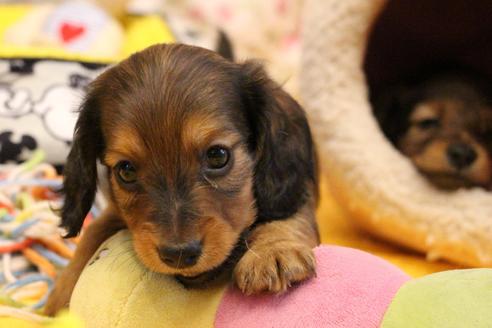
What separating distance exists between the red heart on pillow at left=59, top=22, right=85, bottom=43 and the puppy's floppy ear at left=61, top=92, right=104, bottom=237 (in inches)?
59.9

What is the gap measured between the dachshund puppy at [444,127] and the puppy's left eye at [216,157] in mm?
1064

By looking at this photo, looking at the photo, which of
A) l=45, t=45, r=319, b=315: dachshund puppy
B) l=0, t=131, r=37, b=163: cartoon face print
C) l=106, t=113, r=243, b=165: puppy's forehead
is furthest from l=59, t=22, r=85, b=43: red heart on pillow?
l=106, t=113, r=243, b=165: puppy's forehead

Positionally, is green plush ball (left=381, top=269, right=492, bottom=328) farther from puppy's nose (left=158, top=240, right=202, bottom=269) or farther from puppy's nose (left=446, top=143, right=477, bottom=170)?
puppy's nose (left=446, top=143, right=477, bottom=170)

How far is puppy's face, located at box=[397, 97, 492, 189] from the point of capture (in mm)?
2184

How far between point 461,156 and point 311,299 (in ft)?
4.26

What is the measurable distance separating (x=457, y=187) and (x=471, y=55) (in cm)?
87

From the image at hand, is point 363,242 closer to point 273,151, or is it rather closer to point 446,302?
point 273,151

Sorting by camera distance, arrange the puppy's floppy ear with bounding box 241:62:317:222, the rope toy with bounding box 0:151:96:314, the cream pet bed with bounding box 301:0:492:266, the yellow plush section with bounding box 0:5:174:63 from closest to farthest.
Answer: the puppy's floppy ear with bounding box 241:62:317:222 → the rope toy with bounding box 0:151:96:314 → the cream pet bed with bounding box 301:0:492:266 → the yellow plush section with bounding box 0:5:174:63

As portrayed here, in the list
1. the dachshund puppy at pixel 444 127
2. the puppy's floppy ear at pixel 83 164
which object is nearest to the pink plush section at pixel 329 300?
the puppy's floppy ear at pixel 83 164

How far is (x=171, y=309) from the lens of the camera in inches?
45.6

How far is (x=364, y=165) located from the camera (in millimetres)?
2078

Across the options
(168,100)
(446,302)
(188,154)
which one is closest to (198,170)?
(188,154)

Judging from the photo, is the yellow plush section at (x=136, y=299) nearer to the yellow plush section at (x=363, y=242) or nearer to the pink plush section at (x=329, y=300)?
the pink plush section at (x=329, y=300)

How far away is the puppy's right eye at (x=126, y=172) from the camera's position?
1280mm
